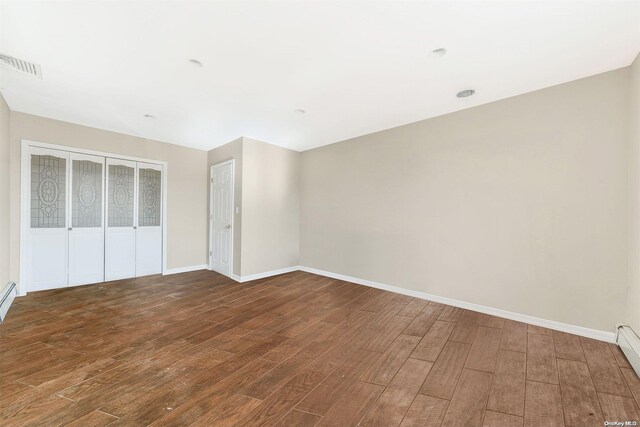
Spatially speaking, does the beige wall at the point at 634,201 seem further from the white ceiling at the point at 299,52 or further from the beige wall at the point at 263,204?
the beige wall at the point at 263,204

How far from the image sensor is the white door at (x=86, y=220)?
13.7 feet

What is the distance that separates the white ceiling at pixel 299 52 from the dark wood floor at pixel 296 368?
8.71 feet

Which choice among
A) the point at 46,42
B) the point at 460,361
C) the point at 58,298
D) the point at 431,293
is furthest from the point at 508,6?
the point at 58,298

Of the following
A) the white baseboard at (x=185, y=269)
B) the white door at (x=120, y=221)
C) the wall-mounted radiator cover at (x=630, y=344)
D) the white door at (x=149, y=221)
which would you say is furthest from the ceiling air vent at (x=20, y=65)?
the wall-mounted radiator cover at (x=630, y=344)

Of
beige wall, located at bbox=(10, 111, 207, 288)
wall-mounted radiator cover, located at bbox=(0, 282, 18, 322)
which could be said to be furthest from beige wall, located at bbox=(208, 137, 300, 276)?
wall-mounted radiator cover, located at bbox=(0, 282, 18, 322)

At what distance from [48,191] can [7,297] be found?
5.21 ft

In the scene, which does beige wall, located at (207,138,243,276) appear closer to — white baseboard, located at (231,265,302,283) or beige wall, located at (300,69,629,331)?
white baseboard, located at (231,265,302,283)

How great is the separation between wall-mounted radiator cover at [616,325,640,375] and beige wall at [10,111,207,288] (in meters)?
6.21

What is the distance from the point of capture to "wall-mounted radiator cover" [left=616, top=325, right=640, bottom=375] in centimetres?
211

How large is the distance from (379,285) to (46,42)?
4765 millimetres

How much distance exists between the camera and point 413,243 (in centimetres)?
397

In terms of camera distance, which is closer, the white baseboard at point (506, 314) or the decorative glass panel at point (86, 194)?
the white baseboard at point (506, 314)

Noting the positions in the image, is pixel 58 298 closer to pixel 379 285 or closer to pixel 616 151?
pixel 379 285

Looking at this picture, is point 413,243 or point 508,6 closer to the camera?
point 508,6
